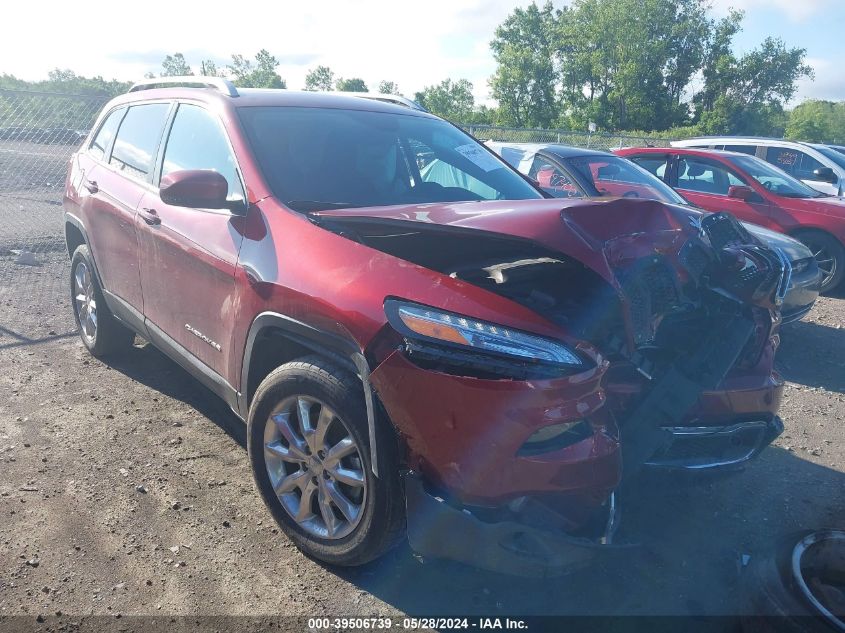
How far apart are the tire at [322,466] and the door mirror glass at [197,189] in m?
0.90

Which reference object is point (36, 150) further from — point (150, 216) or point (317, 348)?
point (317, 348)

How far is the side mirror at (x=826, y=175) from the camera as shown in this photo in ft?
33.5

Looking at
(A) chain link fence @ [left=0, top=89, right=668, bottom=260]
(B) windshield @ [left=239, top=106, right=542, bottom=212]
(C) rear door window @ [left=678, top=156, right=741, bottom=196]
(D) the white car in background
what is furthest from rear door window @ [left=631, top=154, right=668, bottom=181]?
(A) chain link fence @ [left=0, top=89, right=668, bottom=260]

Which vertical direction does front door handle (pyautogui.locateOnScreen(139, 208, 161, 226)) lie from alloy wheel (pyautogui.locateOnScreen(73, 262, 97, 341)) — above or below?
above

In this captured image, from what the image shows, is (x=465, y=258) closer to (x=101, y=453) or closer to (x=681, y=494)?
(x=681, y=494)

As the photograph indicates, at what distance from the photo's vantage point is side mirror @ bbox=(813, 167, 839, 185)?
10203mm

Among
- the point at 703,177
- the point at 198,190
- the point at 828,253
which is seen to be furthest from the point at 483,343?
the point at 828,253

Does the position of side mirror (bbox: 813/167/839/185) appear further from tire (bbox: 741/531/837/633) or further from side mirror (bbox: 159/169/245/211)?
side mirror (bbox: 159/169/245/211)

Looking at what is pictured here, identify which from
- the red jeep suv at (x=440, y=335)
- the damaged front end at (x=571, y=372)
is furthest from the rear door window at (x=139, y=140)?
the damaged front end at (x=571, y=372)

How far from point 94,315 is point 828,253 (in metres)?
8.01

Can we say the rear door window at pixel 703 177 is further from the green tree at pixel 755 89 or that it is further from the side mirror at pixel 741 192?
the green tree at pixel 755 89

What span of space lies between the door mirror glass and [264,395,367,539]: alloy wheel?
102cm

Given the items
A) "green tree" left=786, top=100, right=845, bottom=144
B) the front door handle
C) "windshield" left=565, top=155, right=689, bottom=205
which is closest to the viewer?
the front door handle

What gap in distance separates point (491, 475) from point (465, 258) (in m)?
0.91
